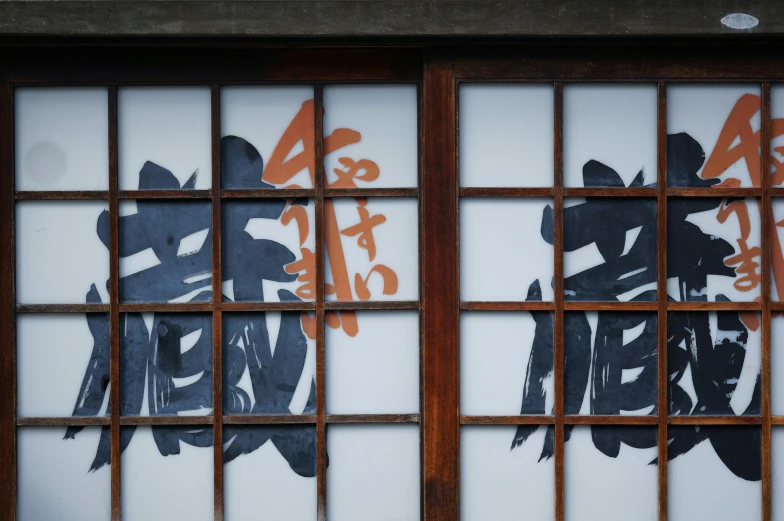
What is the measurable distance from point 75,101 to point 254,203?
0.95 m

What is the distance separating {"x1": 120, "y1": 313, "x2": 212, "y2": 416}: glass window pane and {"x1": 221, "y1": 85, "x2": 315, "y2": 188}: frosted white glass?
695mm

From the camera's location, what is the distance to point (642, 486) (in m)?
3.23

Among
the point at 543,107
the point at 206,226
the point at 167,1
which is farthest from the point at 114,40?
the point at 543,107

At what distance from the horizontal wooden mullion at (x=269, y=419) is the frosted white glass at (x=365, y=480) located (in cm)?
12

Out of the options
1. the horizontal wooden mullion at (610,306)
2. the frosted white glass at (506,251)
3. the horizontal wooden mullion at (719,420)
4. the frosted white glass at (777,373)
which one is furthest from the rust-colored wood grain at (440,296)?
the frosted white glass at (777,373)

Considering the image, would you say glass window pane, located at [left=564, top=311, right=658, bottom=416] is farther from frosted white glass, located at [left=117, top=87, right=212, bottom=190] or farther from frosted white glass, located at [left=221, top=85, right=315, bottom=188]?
frosted white glass, located at [left=117, top=87, right=212, bottom=190]

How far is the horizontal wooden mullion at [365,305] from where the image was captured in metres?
3.27

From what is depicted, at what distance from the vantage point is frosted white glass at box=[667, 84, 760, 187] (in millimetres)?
3227

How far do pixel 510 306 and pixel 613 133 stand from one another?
2.98 feet

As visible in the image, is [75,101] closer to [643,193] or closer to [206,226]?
[206,226]

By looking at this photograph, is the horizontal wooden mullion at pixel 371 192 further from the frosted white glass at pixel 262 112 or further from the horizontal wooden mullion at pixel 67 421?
the horizontal wooden mullion at pixel 67 421

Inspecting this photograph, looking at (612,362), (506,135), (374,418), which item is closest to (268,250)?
(374,418)

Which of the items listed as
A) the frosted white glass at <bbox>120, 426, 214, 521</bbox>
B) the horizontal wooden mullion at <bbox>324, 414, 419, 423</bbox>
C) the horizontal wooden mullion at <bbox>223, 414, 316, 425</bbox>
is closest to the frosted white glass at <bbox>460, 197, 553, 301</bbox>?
the horizontal wooden mullion at <bbox>324, 414, 419, 423</bbox>

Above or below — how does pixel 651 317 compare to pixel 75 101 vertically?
below
